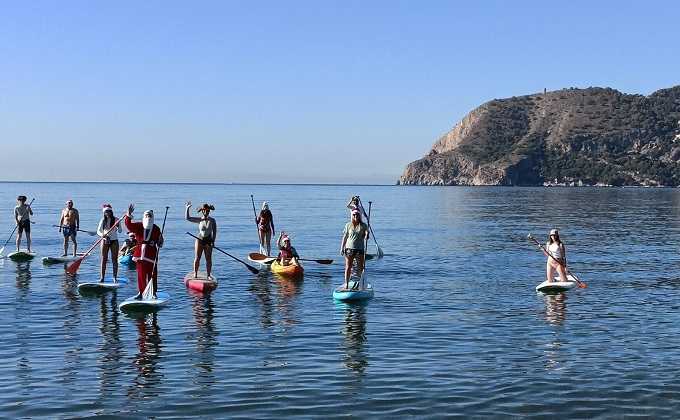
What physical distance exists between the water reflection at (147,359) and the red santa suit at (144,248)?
1.03m

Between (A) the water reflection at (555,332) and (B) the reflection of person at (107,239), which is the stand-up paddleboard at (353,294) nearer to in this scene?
(A) the water reflection at (555,332)

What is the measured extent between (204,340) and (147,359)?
171cm

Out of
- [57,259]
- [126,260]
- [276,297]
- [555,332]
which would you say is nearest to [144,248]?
[276,297]

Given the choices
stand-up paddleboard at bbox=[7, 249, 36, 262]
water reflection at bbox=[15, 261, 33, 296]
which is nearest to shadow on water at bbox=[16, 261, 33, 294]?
water reflection at bbox=[15, 261, 33, 296]

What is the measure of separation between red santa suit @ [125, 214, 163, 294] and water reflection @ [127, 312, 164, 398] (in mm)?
1029

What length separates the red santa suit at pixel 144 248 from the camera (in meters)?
17.2

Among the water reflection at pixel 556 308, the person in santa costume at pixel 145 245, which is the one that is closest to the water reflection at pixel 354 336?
the water reflection at pixel 556 308

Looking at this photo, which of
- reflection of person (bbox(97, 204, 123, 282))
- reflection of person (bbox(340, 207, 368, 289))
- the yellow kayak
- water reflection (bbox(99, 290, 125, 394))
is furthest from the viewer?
the yellow kayak

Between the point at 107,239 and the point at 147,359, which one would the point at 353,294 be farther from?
the point at 147,359

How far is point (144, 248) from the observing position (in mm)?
17188

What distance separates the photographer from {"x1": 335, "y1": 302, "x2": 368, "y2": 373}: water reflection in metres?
12.9

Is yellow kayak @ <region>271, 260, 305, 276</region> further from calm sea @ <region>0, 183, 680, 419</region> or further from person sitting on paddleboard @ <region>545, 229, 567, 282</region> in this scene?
person sitting on paddleboard @ <region>545, 229, 567, 282</region>

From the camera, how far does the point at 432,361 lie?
42.6ft

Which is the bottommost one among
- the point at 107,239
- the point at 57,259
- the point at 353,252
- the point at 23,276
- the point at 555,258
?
the point at 23,276
